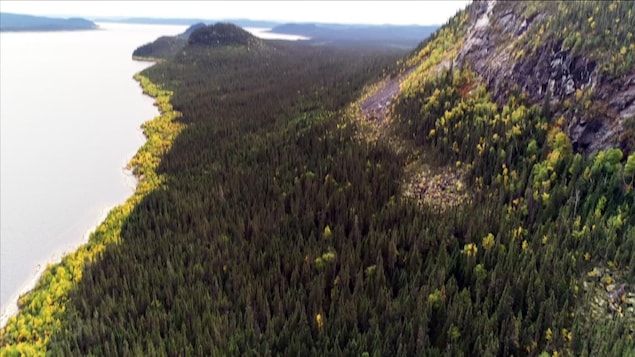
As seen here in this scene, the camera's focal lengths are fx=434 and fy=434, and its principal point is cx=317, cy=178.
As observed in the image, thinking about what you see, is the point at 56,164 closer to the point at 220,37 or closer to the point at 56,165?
the point at 56,165

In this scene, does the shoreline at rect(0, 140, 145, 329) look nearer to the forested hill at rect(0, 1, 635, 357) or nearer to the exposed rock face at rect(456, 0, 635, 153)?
the forested hill at rect(0, 1, 635, 357)

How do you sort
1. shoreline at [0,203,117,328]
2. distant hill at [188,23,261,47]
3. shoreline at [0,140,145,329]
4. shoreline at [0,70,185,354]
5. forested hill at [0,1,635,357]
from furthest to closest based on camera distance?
distant hill at [188,23,261,47], shoreline at [0,140,145,329], shoreline at [0,203,117,328], shoreline at [0,70,185,354], forested hill at [0,1,635,357]

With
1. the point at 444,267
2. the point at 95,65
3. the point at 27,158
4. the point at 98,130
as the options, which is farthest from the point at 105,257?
the point at 95,65

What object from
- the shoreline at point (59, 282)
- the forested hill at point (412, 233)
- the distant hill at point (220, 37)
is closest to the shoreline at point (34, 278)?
the shoreline at point (59, 282)

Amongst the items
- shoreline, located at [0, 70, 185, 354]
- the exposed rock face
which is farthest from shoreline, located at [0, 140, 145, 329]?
the exposed rock face

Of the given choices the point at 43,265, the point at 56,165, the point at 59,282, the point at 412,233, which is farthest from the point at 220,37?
the point at 412,233
